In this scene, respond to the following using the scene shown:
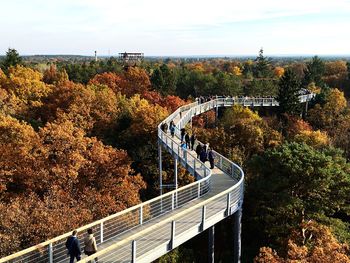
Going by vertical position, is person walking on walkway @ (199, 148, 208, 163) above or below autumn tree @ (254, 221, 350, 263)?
above

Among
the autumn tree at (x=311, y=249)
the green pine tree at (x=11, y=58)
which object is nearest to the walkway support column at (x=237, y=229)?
the autumn tree at (x=311, y=249)

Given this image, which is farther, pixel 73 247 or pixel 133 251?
pixel 133 251

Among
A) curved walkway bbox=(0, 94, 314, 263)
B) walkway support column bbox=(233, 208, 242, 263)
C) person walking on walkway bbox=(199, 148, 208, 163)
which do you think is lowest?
walkway support column bbox=(233, 208, 242, 263)

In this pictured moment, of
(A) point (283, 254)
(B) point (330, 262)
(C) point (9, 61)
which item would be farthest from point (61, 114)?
(C) point (9, 61)

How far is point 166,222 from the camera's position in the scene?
1353cm

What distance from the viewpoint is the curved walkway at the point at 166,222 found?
12367 millimetres

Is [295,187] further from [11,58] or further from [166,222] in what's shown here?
[11,58]

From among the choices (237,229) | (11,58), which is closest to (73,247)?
(237,229)

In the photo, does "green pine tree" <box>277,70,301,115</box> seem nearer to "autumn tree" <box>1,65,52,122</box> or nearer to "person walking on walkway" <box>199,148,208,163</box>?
"autumn tree" <box>1,65,52,122</box>

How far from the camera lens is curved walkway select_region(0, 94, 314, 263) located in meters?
12.4

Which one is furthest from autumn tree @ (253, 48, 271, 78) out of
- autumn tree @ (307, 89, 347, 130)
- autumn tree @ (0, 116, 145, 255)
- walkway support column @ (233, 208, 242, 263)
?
walkway support column @ (233, 208, 242, 263)

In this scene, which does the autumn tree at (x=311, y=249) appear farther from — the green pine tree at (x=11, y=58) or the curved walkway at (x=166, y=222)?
the green pine tree at (x=11, y=58)

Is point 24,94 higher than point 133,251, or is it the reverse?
point 24,94

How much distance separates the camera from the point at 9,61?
230ft
